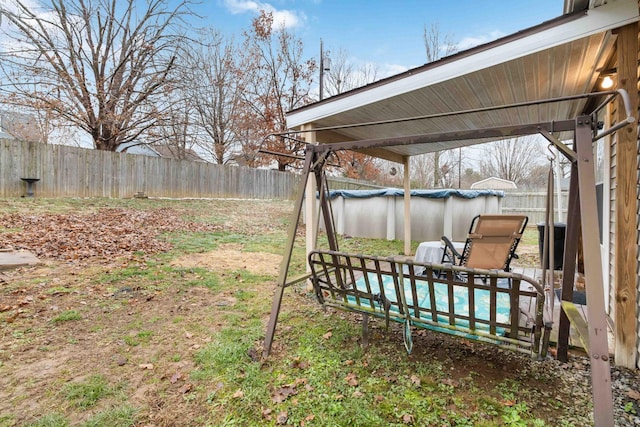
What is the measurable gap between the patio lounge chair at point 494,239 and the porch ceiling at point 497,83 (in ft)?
4.45

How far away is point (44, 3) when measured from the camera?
1125 centimetres

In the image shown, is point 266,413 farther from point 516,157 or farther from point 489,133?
point 516,157

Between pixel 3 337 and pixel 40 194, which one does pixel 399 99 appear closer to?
pixel 3 337

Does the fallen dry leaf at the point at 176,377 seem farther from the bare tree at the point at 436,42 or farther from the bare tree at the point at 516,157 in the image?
the bare tree at the point at 516,157

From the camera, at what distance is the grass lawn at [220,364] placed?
196 cm

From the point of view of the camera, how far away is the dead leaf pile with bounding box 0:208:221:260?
5418mm

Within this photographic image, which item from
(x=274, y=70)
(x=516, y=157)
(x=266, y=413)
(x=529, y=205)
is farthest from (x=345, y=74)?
(x=266, y=413)

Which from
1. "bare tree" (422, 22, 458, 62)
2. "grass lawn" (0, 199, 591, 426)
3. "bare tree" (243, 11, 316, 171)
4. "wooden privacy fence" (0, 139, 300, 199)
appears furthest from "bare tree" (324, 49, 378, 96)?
"grass lawn" (0, 199, 591, 426)

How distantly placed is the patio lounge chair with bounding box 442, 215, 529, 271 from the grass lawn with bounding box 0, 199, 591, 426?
1.38 m

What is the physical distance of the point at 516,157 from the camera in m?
24.2

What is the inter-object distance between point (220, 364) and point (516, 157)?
90.9 ft

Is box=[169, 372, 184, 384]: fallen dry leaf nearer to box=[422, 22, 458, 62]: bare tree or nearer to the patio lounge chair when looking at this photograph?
the patio lounge chair

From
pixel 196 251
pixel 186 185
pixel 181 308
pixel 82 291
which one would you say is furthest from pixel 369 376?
pixel 186 185

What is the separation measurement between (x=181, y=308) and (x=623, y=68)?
465cm
